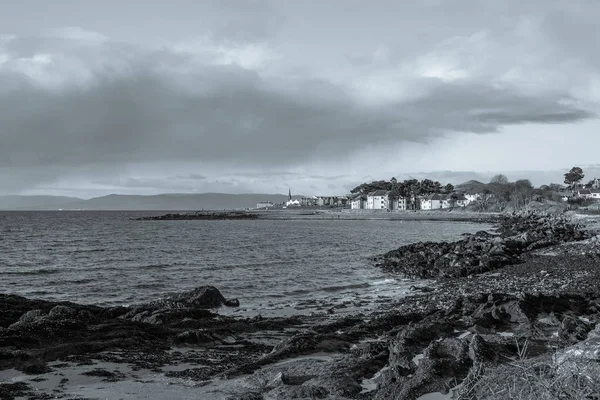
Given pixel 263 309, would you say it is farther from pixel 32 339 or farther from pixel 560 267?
pixel 560 267

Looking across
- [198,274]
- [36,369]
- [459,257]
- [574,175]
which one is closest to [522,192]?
[574,175]

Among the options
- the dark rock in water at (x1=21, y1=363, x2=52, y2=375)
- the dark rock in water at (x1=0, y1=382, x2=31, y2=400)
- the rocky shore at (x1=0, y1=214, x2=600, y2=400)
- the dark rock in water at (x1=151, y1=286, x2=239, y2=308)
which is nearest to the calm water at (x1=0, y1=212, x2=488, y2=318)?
the dark rock in water at (x1=151, y1=286, x2=239, y2=308)

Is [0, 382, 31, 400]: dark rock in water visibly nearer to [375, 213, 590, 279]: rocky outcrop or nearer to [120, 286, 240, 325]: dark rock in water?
[120, 286, 240, 325]: dark rock in water

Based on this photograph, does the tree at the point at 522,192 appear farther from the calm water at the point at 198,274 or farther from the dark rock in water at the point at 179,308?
the dark rock in water at the point at 179,308

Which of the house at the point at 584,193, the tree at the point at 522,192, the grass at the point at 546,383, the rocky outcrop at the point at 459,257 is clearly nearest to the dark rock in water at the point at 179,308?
the grass at the point at 546,383

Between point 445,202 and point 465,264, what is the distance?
17306 cm

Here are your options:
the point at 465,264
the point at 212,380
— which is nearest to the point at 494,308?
the point at 212,380

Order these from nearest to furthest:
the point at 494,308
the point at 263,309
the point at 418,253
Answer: the point at 494,308 < the point at 263,309 < the point at 418,253

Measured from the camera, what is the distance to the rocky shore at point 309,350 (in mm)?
8484

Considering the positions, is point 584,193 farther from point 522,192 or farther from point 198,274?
point 198,274

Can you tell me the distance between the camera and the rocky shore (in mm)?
8484

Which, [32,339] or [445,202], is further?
[445,202]

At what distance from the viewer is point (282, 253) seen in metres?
42.9

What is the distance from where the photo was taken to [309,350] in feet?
39.4
